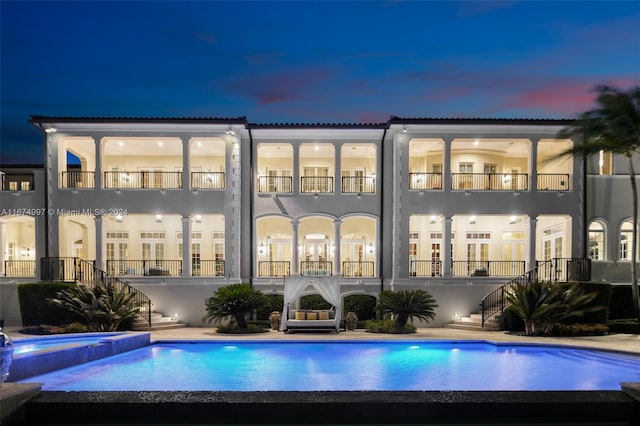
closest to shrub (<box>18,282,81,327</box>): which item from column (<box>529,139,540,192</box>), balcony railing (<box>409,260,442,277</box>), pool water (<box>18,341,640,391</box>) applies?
pool water (<box>18,341,640,391</box>)

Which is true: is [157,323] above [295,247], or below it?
below

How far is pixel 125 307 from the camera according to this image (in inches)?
686

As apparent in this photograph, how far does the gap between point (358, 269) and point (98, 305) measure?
11.6 metres

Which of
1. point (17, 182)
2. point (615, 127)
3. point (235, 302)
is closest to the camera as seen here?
point (235, 302)

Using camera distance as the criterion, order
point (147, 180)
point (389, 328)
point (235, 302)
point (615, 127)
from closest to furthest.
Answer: point (235, 302), point (389, 328), point (615, 127), point (147, 180)

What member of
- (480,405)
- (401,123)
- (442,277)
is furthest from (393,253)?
(480,405)

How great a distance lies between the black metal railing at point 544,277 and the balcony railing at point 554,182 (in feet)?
10.5

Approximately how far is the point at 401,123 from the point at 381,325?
322 inches

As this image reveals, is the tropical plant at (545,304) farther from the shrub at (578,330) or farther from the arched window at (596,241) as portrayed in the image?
the arched window at (596,241)

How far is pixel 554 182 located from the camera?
22.8m

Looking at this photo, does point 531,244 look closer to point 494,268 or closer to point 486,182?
point 494,268

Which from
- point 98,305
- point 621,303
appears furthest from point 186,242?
point 621,303

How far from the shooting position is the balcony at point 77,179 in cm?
2091

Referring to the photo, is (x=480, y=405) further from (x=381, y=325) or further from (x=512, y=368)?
(x=381, y=325)
